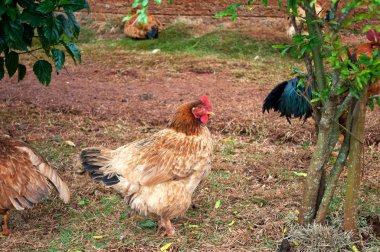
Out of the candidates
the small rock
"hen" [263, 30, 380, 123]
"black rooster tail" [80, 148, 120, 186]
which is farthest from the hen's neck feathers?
the small rock

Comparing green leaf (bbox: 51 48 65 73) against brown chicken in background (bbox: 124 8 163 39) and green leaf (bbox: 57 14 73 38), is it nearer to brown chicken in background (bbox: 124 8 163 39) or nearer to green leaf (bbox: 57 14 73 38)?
green leaf (bbox: 57 14 73 38)

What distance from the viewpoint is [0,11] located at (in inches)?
162

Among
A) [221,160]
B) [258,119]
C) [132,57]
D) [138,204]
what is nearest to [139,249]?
[138,204]

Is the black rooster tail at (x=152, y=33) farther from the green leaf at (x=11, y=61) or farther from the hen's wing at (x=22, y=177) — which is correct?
the hen's wing at (x=22, y=177)

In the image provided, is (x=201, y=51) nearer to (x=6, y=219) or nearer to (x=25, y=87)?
(x=25, y=87)

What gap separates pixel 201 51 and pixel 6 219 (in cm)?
786

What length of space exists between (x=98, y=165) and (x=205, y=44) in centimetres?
794

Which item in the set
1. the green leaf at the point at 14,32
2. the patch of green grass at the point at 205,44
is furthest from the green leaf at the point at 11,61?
the patch of green grass at the point at 205,44

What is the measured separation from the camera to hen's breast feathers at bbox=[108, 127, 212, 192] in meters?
4.15

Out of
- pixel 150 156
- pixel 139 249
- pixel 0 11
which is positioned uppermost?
→ pixel 0 11

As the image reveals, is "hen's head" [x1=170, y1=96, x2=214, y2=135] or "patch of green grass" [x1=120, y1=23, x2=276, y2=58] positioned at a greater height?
"hen's head" [x1=170, y1=96, x2=214, y2=135]

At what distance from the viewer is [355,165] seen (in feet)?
12.2

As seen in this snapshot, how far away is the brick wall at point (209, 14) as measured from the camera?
1232 centimetres

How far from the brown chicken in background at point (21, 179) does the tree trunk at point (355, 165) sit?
2.23 m
